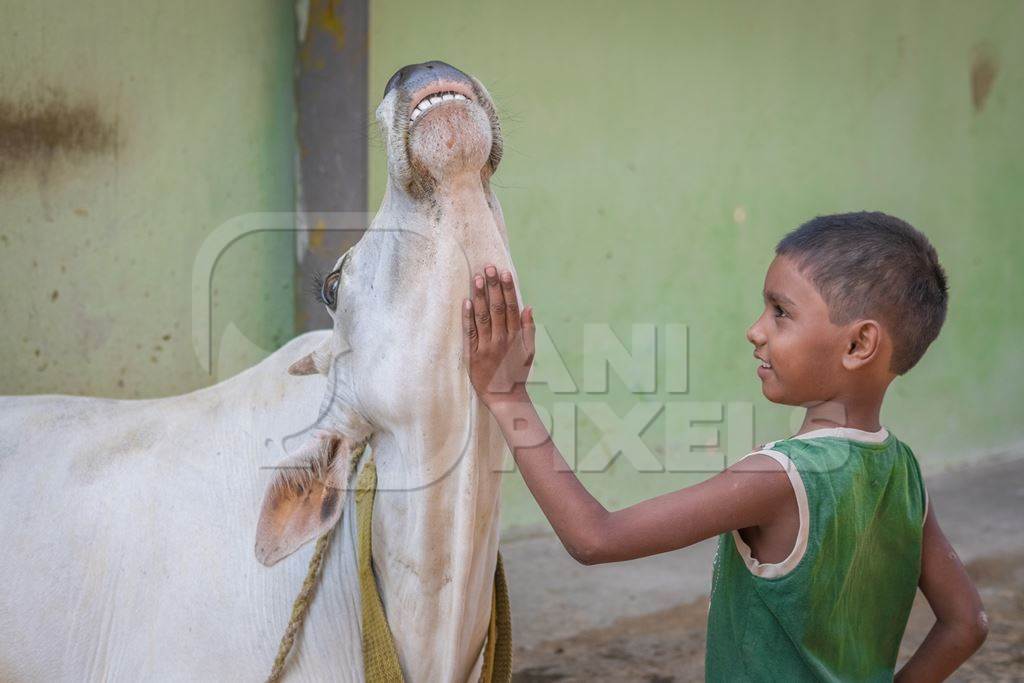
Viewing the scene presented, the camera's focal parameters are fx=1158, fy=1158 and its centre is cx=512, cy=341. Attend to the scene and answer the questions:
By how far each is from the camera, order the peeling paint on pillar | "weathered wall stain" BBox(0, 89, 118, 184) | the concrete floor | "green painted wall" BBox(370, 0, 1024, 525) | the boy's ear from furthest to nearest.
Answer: "green painted wall" BBox(370, 0, 1024, 525) < the peeling paint on pillar < the concrete floor < "weathered wall stain" BBox(0, 89, 118, 184) < the boy's ear

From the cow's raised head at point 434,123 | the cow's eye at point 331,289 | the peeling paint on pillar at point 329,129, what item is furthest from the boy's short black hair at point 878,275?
the peeling paint on pillar at point 329,129

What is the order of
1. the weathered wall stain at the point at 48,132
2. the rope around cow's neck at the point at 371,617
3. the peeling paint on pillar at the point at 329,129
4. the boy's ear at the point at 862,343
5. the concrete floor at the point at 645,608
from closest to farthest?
1. the boy's ear at the point at 862,343
2. the rope around cow's neck at the point at 371,617
3. the weathered wall stain at the point at 48,132
4. the concrete floor at the point at 645,608
5. the peeling paint on pillar at the point at 329,129

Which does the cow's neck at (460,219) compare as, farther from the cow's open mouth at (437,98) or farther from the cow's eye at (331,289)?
the cow's eye at (331,289)

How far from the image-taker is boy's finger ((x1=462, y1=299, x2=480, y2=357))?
186 cm

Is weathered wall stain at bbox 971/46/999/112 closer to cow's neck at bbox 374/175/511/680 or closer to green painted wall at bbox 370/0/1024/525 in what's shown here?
green painted wall at bbox 370/0/1024/525

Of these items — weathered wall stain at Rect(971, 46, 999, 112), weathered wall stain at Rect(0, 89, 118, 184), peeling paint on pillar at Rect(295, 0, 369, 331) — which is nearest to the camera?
weathered wall stain at Rect(0, 89, 118, 184)

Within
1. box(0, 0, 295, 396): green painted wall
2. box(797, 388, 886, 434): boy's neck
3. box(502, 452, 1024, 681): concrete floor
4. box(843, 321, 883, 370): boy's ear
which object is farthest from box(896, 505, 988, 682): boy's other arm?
box(0, 0, 295, 396): green painted wall

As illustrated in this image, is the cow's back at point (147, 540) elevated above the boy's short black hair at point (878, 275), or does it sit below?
below

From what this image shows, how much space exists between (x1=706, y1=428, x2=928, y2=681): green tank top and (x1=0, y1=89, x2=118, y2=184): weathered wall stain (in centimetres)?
243

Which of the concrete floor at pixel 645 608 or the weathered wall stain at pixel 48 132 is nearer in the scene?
the weathered wall stain at pixel 48 132

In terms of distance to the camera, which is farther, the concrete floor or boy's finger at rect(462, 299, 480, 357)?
the concrete floor

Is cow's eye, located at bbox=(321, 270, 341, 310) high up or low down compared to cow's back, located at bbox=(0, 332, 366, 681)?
up

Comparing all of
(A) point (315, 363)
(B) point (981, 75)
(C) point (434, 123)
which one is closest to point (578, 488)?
(C) point (434, 123)

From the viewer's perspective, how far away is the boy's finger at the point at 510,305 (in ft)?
6.01
